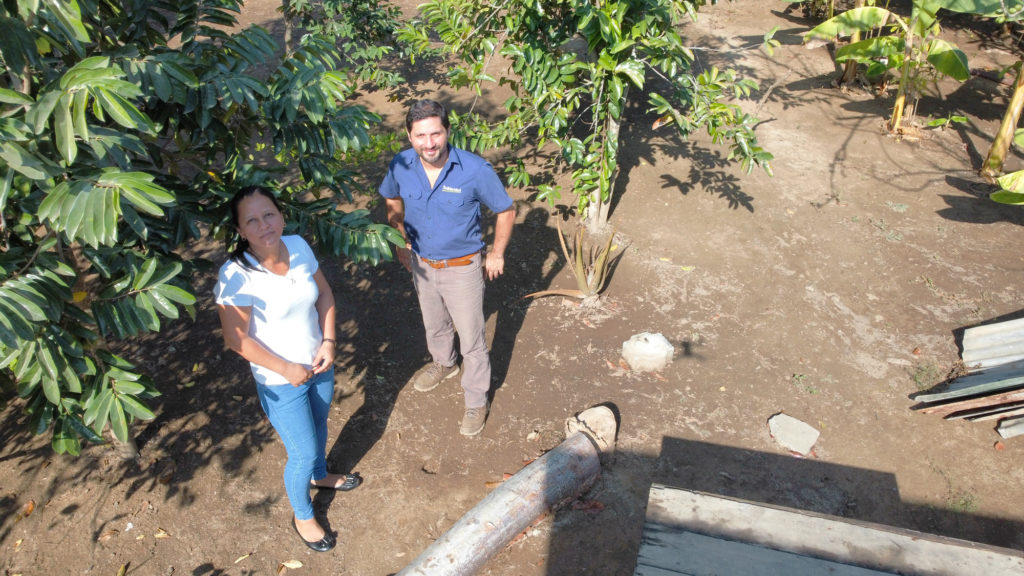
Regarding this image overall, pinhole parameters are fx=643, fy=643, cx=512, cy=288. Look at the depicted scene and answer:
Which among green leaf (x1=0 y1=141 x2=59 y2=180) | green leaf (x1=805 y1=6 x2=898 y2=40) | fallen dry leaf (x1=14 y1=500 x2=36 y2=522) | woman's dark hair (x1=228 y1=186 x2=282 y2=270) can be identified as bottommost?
fallen dry leaf (x1=14 y1=500 x2=36 y2=522)

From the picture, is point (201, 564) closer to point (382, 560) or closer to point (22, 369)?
point (382, 560)

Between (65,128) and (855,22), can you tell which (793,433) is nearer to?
(65,128)

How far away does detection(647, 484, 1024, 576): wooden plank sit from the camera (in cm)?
218

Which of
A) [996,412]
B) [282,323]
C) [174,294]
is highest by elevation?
[174,294]

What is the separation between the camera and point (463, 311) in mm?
3688

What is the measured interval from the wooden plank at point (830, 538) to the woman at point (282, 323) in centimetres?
163

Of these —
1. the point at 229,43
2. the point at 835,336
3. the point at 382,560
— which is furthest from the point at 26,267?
the point at 835,336

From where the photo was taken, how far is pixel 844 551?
2.24 m

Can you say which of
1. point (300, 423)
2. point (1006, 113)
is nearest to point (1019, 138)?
point (1006, 113)

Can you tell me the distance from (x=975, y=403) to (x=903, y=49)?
479 centimetres

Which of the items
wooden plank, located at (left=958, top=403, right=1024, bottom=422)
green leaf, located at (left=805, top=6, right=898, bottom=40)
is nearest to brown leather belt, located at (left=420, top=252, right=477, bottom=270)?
wooden plank, located at (left=958, top=403, right=1024, bottom=422)

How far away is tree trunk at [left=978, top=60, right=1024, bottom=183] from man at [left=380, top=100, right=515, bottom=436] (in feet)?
19.0

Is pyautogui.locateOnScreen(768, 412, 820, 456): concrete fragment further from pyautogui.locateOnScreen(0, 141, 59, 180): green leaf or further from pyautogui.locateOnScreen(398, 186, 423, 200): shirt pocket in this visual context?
pyautogui.locateOnScreen(0, 141, 59, 180): green leaf

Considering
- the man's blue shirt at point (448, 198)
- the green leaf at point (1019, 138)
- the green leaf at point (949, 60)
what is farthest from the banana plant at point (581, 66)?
the green leaf at point (949, 60)
